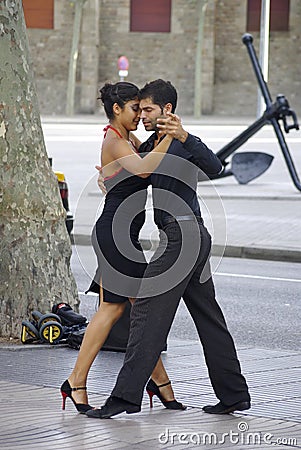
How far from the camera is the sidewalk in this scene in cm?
536

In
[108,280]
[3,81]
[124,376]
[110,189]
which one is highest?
[3,81]

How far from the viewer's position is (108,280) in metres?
6.16

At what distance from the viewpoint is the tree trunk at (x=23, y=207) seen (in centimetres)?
826

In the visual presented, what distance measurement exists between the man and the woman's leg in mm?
283

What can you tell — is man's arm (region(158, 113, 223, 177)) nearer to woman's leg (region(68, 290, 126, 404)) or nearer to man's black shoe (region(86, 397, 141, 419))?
woman's leg (region(68, 290, 126, 404))

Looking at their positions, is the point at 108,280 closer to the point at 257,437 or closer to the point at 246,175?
the point at 257,437

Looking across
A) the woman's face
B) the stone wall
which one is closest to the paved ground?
the woman's face

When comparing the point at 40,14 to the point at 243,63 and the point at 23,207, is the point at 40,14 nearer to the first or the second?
the point at 243,63

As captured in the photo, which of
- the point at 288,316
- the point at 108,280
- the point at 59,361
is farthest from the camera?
the point at 288,316

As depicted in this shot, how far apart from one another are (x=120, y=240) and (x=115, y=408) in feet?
3.07

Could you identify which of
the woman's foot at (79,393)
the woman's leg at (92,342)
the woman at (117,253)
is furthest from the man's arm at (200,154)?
the woman's foot at (79,393)

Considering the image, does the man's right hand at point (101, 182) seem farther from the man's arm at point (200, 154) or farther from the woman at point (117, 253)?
the man's arm at point (200, 154)

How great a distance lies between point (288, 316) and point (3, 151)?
3167 millimetres

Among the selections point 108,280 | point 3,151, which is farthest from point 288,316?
point 108,280
